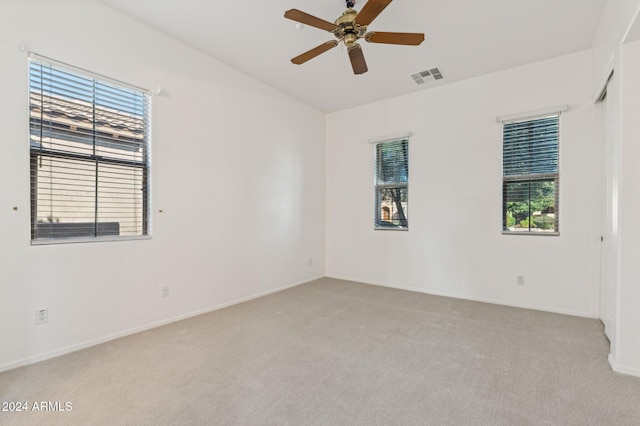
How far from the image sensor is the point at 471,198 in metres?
4.03

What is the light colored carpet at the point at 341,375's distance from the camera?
170 cm

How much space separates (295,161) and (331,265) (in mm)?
2029

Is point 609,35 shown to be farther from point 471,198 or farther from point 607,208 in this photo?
point 471,198

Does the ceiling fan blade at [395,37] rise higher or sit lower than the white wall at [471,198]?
higher

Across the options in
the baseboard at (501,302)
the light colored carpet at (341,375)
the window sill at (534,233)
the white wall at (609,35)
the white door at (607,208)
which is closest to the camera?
the light colored carpet at (341,375)

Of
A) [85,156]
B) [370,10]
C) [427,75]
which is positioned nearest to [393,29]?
[370,10]

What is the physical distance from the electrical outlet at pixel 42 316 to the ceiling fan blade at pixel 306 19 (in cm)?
297

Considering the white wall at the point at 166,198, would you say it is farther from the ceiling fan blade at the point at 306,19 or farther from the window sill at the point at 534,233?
the window sill at the point at 534,233

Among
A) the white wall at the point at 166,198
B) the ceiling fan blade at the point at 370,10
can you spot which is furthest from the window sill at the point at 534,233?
the ceiling fan blade at the point at 370,10

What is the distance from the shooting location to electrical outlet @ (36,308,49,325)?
7.61 feet

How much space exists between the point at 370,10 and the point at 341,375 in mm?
2605

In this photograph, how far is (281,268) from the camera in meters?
4.57

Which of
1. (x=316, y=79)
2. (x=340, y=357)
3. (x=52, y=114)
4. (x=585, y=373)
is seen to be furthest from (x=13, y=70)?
(x=585, y=373)

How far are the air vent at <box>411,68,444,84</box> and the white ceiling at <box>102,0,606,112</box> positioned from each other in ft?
0.25
